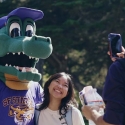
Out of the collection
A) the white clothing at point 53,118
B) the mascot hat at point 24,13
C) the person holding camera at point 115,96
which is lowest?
the white clothing at point 53,118

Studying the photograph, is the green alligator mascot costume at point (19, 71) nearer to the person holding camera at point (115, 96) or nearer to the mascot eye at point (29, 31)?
the mascot eye at point (29, 31)

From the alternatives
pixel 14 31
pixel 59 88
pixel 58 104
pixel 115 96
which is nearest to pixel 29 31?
pixel 14 31

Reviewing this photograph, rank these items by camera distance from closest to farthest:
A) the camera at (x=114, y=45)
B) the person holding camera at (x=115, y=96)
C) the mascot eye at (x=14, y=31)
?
the person holding camera at (x=115, y=96)
the camera at (x=114, y=45)
the mascot eye at (x=14, y=31)

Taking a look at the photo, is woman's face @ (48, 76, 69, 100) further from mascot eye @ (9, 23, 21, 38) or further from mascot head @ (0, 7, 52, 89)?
mascot eye @ (9, 23, 21, 38)

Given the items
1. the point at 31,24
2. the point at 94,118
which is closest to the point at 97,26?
the point at 31,24

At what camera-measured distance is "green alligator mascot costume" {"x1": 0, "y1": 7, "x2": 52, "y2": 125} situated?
3.52 meters

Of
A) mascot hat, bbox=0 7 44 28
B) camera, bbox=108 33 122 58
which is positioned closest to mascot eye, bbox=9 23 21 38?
mascot hat, bbox=0 7 44 28

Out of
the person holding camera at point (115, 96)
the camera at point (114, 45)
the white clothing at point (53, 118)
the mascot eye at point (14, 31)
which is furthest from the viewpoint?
the mascot eye at point (14, 31)

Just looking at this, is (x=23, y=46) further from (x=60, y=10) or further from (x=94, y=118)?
(x=60, y=10)

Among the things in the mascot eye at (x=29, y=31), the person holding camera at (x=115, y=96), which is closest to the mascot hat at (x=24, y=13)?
the mascot eye at (x=29, y=31)

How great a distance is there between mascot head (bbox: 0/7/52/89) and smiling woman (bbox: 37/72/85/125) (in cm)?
18

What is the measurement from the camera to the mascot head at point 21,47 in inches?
139

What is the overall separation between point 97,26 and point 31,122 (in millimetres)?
9076

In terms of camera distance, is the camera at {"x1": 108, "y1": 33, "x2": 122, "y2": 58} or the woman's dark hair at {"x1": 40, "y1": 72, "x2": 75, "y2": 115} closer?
the camera at {"x1": 108, "y1": 33, "x2": 122, "y2": 58}
